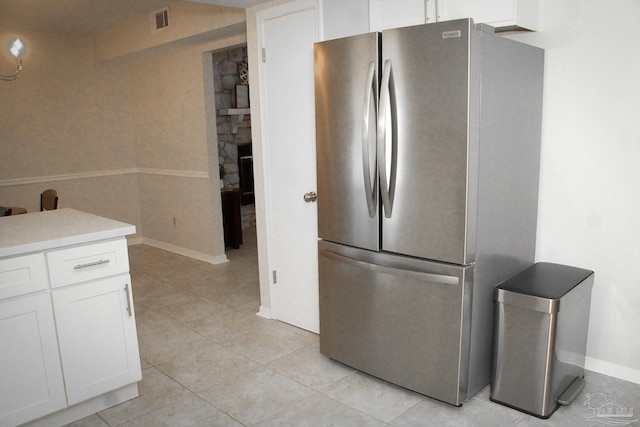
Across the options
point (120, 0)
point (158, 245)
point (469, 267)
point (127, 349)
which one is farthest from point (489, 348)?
point (158, 245)

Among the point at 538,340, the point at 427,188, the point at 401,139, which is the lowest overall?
the point at 538,340

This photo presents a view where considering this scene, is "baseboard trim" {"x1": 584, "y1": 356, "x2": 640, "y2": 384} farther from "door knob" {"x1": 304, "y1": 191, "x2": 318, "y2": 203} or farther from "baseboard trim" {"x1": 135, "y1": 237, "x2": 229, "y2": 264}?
"baseboard trim" {"x1": 135, "y1": 237, "x2": 229, "y2": 264}

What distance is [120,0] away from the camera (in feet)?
13.9

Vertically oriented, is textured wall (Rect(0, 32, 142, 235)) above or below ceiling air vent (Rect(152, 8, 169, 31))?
below

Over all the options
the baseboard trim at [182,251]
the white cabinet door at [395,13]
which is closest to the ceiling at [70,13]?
the white cabinet door at [395,13]

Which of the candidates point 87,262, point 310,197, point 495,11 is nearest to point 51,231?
point 87,262

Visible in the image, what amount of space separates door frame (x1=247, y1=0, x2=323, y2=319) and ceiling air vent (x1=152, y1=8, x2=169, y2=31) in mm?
1477

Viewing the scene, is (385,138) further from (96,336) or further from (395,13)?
(96,336)

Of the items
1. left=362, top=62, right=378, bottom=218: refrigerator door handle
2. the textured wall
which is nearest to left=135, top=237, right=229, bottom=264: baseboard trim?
the textured wall

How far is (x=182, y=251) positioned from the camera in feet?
18.1

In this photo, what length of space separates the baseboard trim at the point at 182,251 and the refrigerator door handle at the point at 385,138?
3101 mm

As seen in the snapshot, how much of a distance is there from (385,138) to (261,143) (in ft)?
4.36

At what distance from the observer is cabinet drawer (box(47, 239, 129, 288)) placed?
7.28 feet

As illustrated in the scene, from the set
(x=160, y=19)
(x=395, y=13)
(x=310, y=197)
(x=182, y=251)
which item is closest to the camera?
(x=395, y=13)
